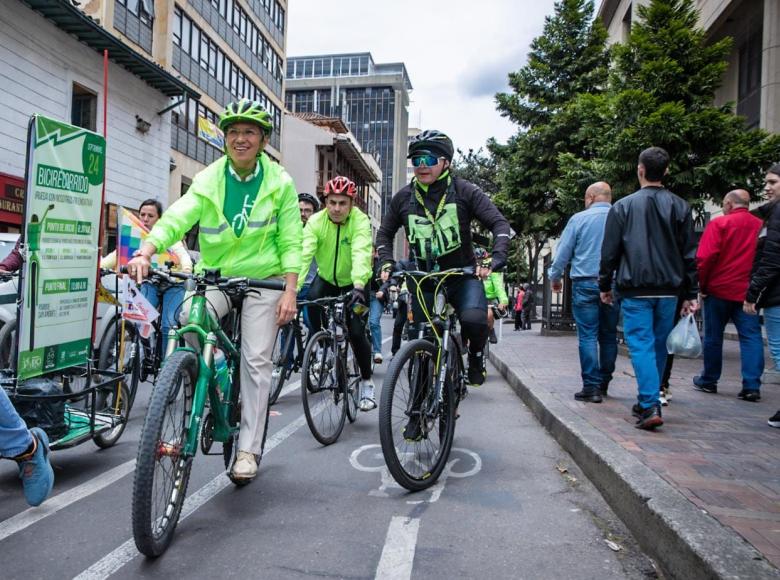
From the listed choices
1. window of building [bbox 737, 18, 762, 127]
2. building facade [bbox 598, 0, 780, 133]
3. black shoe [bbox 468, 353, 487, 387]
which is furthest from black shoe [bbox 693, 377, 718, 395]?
window of building [bbox 737, 18, 762, 127]

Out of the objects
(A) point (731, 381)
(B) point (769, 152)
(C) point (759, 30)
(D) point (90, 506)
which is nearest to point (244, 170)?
(D) point (90, 506)

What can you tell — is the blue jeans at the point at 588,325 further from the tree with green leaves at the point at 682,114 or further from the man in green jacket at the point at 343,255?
the tree with green leaves at the point at 682,114

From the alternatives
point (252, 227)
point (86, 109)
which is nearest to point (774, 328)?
Answer: point (252, 227)

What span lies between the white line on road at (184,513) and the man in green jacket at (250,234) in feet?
0.79

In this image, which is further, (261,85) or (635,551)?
(261,85)

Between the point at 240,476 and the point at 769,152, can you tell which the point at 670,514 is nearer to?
the point at 240,476

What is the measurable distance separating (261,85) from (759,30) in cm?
2484

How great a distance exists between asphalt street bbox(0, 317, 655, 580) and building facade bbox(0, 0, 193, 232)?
13.1m

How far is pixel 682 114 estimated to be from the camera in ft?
37.4

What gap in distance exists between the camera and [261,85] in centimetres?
3578

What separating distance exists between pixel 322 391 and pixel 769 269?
3.47m

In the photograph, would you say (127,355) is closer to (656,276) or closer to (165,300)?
(165,300)

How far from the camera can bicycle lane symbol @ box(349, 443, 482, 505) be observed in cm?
369

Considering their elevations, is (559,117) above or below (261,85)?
below
